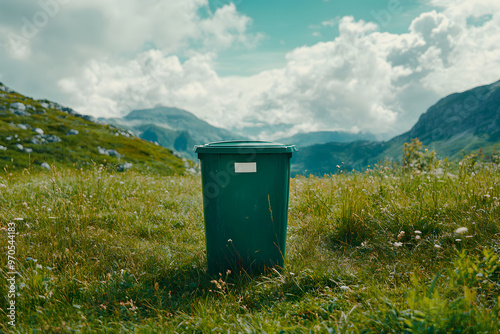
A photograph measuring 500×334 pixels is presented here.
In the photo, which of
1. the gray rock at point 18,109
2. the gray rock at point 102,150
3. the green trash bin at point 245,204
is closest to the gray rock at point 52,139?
the gray rock at point 102,150

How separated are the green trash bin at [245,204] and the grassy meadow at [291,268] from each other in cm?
22

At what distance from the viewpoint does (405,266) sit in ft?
9.99

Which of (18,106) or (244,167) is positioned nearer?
(244,167)

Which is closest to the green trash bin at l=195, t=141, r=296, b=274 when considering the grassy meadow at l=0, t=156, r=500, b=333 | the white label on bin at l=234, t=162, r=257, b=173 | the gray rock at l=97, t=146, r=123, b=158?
the white label on bin at l=234, t=162, r=257, b=173

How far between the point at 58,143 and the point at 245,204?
5564 centimetres

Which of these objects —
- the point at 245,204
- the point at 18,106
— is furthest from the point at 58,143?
the point at 245,204

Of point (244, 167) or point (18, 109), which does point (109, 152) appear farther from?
point (244, 167)

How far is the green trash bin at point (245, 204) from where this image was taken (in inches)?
127

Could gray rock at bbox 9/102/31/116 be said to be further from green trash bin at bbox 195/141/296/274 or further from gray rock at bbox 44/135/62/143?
green trash bin at bbox 195/141/296/274

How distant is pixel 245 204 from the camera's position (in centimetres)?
328

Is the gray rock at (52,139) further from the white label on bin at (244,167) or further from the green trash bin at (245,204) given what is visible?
the white label on bin at (244,167)

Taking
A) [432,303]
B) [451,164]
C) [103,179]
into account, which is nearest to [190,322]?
[432,303]

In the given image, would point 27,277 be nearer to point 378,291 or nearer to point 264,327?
point 264,327

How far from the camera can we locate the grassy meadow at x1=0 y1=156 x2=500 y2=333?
2.23 meters
